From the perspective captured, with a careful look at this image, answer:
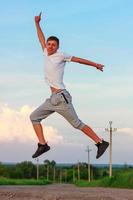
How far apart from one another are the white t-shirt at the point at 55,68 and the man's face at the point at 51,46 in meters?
0.07

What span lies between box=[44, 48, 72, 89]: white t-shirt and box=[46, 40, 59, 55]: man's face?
7cm

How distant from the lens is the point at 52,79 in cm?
1075

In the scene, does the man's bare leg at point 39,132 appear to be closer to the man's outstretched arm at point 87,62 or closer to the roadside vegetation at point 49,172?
the man's outstretched arm at point 87,62

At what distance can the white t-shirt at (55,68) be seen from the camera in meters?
10.7

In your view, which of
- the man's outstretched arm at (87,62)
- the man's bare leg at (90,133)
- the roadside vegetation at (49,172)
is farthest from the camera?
the roadside vegetation at (49,172)

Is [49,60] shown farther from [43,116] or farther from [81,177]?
[81,177]

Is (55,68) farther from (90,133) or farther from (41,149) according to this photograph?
(41,149)

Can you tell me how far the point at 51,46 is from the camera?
10758 mm

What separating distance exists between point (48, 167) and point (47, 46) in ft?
514

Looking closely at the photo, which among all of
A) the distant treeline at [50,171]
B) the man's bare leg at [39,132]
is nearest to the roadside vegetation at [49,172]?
the distant treeline at [50,171]

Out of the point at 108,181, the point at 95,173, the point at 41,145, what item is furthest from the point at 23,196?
the point at 95,173

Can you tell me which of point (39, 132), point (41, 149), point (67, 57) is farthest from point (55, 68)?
point (41, 149)

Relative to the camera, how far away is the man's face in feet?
35.2

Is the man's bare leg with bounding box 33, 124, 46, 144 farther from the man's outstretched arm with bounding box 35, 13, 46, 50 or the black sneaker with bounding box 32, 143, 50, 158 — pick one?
the man's outstretched arm with bounding box 35, 13, 46, 50
